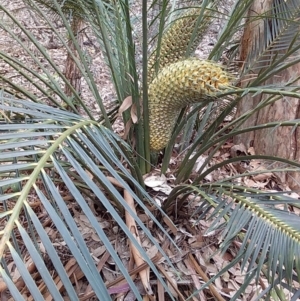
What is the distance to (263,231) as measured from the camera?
0.68m

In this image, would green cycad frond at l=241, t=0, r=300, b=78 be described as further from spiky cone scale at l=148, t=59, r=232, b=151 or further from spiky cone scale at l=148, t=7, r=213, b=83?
spiky cone scale at l=148, t=59, r=232, b=151

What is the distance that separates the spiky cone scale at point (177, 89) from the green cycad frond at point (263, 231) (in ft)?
0.59

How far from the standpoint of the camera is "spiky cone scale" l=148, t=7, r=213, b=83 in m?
1.12

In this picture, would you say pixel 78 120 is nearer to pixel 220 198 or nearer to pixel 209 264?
pixel 220 198

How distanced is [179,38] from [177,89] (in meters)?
0.32

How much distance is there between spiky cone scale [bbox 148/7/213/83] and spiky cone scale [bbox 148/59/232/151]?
17cm

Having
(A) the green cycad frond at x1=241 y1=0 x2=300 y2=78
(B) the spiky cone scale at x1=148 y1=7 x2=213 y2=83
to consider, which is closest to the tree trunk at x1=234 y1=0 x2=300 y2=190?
(A) the green cycad frond at x1=241 y1=0 x2=300 y2=78

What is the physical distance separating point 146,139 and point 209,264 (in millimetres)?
372

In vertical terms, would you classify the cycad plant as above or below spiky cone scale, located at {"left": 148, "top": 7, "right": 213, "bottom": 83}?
below

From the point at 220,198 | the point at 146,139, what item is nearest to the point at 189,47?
the point at 146,139

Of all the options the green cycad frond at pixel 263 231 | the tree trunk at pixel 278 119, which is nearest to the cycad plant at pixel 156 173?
the green cycad frond at pixel 263 231

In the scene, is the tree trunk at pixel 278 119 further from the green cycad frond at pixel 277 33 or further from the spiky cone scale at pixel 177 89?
the spiky cone scale at pixel 177 89

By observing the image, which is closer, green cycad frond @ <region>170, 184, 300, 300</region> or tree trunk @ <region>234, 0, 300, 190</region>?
green cycad frond @ <region>170, 184, 300, 300</region>

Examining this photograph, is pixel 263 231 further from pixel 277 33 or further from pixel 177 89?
pixel 277 33
